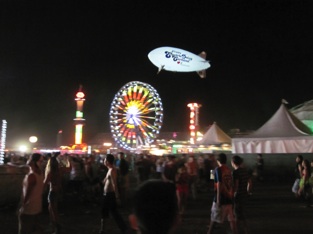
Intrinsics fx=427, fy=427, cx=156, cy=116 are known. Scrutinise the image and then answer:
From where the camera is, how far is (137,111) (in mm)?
44375

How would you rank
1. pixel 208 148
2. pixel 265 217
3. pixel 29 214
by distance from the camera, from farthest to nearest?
pixel 208 148 < pixel 265 217 < pixel 29 214

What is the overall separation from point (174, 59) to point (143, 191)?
36.6m

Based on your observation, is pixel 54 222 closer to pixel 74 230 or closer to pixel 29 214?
pixel 74 230

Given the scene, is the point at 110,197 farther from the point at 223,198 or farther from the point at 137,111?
the point at 137,111

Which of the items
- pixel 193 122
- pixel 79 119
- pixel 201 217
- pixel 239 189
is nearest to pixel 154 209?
pixel 239 189

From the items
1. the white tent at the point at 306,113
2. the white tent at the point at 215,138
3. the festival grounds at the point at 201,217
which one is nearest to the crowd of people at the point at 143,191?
the festival grounds at the point at 201,217

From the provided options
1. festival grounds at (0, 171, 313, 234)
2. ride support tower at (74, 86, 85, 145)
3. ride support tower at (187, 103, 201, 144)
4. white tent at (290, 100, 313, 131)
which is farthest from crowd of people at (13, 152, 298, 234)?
ride support tower at (74, 86, 85, 145)

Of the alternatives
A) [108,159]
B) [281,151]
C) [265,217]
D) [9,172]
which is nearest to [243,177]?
[108,159]

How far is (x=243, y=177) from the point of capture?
8.09 m

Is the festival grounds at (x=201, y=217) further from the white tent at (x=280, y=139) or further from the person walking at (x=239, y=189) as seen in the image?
the white tent at (x=280, y=139)

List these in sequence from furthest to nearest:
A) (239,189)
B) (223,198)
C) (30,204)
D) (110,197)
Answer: (110,197)
(239,189)
(223,198)
(30,204)

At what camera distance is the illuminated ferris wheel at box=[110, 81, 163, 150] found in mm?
43781

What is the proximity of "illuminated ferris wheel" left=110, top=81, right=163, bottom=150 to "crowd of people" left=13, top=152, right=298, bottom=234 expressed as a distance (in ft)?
78.3

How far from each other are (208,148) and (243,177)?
89.0ft
